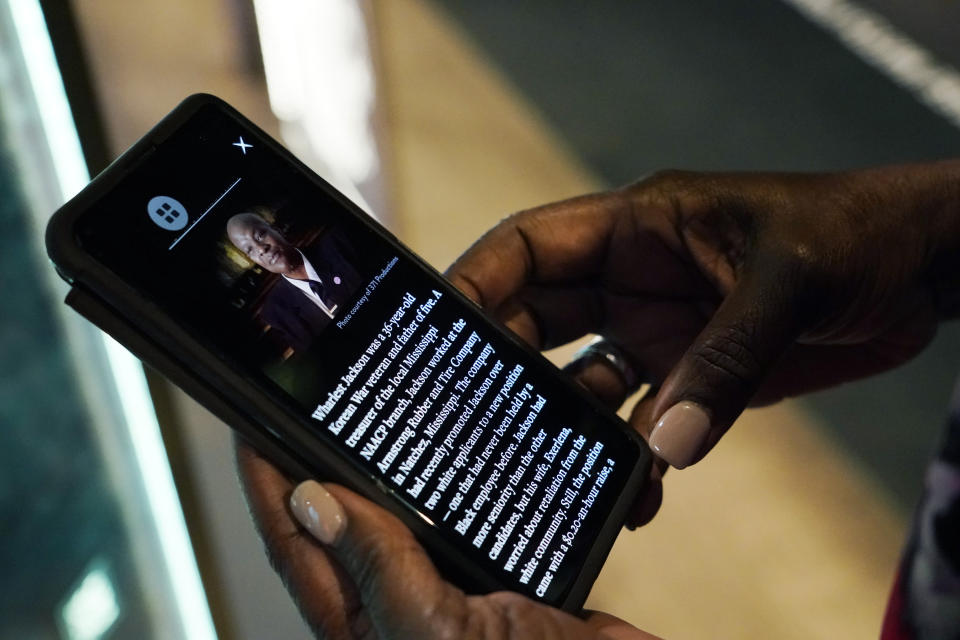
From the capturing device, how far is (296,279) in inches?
17.5

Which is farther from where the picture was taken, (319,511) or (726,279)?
(726,279)

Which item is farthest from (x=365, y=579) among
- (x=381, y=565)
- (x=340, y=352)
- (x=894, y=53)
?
(x=894, y=53)

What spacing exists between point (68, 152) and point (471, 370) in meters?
0.33

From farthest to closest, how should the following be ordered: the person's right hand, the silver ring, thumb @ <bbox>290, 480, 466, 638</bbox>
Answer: the silver ring, the person's right hand, thumb @ <bbox>290, 480, 466, 638</bbox>

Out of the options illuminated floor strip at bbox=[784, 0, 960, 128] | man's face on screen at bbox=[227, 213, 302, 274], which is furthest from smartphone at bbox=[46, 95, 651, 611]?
illuminated floor strip at bbox=[784, 0, 960, 128]

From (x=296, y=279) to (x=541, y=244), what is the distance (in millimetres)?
202

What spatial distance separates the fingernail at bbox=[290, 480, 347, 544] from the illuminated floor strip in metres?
0.89

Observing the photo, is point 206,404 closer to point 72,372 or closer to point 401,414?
point 401,414

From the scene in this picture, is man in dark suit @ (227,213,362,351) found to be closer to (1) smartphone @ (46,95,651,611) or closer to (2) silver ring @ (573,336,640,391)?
(1) smartphone @ (46,95,651,611)

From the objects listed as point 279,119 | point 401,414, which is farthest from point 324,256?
point 279,119

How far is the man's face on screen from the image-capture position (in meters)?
0.44

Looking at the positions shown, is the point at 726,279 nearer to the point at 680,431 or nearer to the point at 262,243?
the point at 680,431

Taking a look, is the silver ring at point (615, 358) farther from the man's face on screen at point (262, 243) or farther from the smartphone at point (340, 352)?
the man's face on screen at point (262, 243)

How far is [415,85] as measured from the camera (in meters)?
1.29
